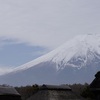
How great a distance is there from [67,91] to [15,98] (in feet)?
22.6

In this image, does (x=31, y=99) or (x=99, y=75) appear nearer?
(x=99, y=75)

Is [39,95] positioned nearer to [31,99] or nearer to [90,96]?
[31,99]

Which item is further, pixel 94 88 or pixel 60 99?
pixel 60 99

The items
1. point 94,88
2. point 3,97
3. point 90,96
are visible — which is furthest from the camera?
point 90,96

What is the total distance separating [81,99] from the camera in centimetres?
5256

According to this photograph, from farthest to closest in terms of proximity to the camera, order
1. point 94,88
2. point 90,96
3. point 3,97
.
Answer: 1. point 90,96
2. point 3,97
3. point 94,88

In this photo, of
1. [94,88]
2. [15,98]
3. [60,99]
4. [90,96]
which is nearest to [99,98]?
[94,88]

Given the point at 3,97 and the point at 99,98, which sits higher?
the point at 3,97

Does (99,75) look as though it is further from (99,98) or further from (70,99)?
(70,99)

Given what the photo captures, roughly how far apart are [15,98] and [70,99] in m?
7.26

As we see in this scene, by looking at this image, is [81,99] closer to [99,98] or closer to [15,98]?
[15,98]

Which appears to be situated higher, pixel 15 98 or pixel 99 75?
pixel 15 98

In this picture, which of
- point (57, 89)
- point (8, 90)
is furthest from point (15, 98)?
point (57, 89)

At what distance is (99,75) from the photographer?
122 ft
